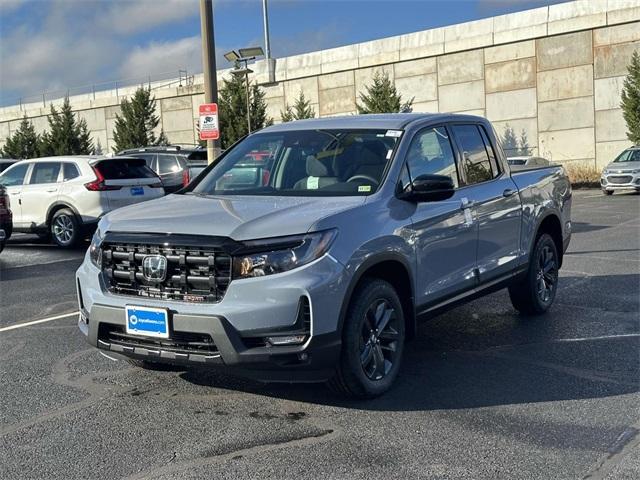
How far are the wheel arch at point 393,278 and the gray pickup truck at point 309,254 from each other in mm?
11

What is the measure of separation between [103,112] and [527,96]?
A: 26.0 metres

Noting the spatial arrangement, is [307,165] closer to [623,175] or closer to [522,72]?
[623,175]

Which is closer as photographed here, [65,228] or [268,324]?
[268,324]

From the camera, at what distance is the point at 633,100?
2805cm

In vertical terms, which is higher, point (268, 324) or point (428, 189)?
point (428, 189)

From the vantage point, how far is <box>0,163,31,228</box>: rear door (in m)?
13.8

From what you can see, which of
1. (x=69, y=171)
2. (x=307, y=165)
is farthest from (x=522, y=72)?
(x=307, y=165)

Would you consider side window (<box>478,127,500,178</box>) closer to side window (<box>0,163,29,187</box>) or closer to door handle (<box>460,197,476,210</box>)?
door handle (<box>460,197,476,210</box>)

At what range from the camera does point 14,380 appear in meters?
5.27

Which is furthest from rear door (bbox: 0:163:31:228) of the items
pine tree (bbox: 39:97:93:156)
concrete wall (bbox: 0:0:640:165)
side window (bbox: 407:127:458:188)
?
pine tree (bbox: 39:97:93:156)

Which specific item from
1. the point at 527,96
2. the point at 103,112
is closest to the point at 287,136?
the point at 527,96

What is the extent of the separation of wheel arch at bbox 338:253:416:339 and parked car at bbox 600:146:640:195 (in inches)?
813

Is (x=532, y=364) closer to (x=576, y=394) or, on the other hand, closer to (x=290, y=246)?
(x=576, y=394)

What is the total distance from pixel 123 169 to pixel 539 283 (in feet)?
28.8
